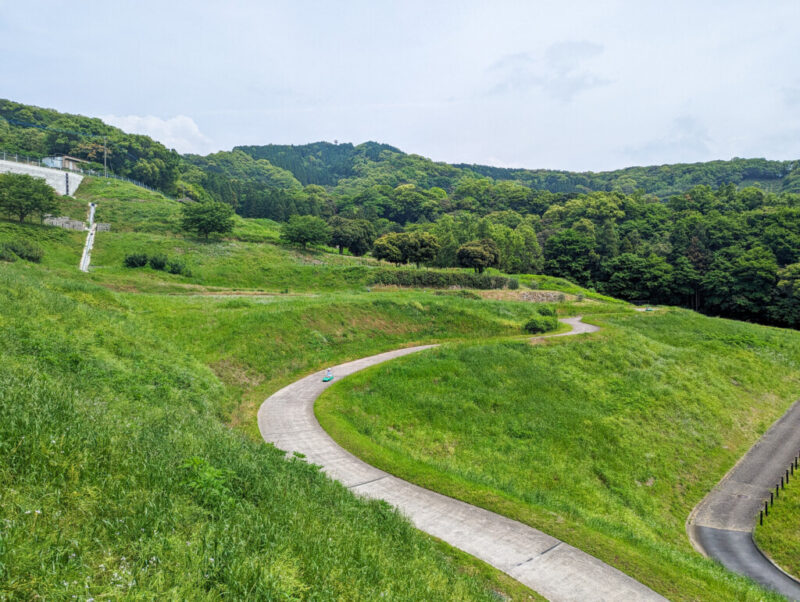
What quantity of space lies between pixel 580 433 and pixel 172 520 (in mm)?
17958

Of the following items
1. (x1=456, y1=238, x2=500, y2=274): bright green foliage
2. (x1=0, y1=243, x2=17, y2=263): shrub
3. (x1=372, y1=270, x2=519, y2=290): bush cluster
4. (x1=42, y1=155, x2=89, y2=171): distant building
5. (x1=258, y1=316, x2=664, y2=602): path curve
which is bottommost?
(x1=258, y1=316, x2=664, y2=602): path curve

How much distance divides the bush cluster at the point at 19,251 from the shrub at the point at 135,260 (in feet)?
21.0

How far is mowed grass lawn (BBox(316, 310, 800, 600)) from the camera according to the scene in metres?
9.98

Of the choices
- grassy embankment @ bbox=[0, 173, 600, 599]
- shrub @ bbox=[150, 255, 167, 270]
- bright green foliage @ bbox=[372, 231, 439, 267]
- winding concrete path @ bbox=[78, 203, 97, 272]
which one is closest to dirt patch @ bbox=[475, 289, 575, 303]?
bright green foliage @ bbox=[372, 231, 439, 267]

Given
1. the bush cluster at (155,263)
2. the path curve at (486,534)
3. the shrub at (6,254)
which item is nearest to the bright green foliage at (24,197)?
the bush cluster at (155,263)

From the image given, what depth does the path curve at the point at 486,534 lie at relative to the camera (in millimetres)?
7465

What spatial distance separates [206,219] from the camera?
54.0m

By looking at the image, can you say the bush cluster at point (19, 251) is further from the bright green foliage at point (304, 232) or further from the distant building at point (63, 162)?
the distant building at point (63, 162)

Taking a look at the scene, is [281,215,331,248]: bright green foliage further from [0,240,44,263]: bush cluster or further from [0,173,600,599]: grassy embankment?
[0,173,600,599]: grassy embankment

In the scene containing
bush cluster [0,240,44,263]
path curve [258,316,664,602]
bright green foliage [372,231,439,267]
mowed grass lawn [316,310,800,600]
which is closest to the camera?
path curve [258,316,664,602]

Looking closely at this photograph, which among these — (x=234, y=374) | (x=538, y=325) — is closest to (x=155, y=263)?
(x=234, y=374)

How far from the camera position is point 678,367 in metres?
28.3

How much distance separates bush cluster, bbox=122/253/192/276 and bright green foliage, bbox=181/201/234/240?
13302 millimetres

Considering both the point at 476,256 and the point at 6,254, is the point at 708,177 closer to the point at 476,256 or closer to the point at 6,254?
the point at 476,256
